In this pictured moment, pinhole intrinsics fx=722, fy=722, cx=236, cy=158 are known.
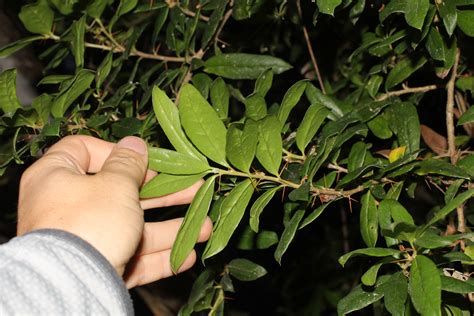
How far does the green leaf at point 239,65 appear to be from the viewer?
1361 millimetres

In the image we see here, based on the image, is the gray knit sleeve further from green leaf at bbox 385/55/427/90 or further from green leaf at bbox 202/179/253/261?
green leaf at bbox 385/55/427/90

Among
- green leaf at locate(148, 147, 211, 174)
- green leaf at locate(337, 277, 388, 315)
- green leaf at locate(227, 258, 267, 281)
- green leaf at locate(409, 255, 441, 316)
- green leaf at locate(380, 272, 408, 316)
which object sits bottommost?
green leaf at locate(227, 258, 267, 281)

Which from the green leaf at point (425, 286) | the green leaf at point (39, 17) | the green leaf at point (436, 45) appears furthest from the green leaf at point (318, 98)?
the green leaf at point (39, 17)

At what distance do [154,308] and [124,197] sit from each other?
1.00 m

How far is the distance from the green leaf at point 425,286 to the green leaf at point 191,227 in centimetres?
32

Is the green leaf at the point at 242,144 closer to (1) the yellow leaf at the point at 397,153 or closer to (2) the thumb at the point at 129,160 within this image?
(2) the thumb at the point at 129,160

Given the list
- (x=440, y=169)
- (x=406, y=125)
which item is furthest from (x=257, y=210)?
(x=406, y=125)

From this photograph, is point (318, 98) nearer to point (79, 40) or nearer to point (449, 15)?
point (449, 15)

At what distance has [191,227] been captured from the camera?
1.09 meters

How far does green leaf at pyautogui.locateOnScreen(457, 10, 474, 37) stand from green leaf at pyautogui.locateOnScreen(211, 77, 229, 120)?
0.41 meters

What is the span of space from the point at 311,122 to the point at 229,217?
0.65ft

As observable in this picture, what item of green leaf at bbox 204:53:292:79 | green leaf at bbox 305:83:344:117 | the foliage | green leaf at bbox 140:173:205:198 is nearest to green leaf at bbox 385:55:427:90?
the foliage

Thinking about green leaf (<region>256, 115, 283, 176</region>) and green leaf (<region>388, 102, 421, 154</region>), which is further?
green leaf (<region>388, 102, 421, 154</region>)

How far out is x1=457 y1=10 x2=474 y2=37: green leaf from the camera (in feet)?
3.65
